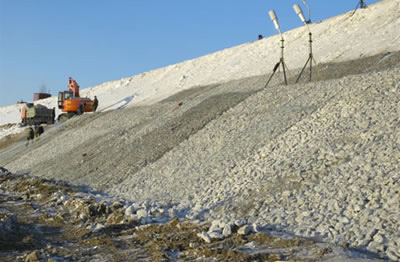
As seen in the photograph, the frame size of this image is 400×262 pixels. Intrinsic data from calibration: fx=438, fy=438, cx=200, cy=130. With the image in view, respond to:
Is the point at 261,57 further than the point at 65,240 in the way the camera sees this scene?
Yes

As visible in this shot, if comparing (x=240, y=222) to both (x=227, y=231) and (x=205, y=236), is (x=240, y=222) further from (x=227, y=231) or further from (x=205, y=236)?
(x=205, y=236)

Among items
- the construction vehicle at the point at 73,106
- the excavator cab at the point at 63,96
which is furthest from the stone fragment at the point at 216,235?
the excavator cab at the point at 63,96

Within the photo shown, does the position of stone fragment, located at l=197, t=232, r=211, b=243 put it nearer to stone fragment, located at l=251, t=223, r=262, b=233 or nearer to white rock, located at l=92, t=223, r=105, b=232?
stone fragment, located at l=251, t=223, r=262, b=233

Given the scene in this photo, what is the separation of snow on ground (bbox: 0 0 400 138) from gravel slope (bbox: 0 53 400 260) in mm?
3486

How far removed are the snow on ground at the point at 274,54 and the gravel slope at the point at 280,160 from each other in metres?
3.49

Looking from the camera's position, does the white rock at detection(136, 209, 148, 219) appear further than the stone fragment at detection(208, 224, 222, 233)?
Yes

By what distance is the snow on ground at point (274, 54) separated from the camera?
854 inches

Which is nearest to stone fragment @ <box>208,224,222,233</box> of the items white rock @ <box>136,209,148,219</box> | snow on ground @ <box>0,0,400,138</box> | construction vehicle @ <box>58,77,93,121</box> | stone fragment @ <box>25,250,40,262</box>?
white rock @ <box>136,209,148,219</box>

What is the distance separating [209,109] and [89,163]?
4.86m

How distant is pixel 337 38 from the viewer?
25.2 meters

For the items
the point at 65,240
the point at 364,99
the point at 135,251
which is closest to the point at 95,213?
the point at 65,240

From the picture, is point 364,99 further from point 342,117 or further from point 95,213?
point 95,213

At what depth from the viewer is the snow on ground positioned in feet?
71.2

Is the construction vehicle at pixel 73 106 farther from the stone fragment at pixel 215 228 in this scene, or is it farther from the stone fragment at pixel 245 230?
the stone fragment at pixel 245 230
